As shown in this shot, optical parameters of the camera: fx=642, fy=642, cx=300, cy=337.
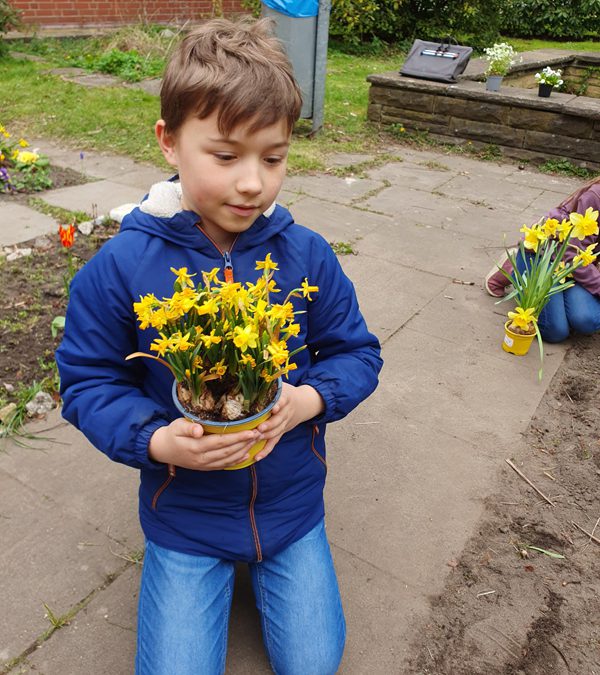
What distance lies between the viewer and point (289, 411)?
156cm

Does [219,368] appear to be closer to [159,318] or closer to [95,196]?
[159,318]

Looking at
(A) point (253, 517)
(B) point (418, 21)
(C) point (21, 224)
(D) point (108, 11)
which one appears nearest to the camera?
(A) point (253, 517)

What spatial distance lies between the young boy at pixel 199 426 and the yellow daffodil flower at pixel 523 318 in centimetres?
164

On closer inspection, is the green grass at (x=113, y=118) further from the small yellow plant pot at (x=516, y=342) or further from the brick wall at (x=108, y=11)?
the small yellow plant pot at (x=516, y=342)

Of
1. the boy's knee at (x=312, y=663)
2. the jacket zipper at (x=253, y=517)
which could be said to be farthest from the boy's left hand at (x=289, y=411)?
the boy's knee at (x=312, y=663)

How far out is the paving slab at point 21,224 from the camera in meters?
4.16

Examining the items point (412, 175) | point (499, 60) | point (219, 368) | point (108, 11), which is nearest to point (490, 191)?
point (412, 175)

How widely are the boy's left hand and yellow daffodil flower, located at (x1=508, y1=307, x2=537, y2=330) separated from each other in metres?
1.91

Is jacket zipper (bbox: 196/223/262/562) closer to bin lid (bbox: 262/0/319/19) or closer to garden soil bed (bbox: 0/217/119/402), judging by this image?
garden soil bed (bbox: 0/217/119/402)

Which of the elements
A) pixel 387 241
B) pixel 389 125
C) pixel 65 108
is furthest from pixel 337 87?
pixel 387 241

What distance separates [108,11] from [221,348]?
13.1 m

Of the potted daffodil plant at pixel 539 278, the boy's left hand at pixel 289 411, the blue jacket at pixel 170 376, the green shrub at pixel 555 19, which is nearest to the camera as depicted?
the boy's left hand at pixel 289 411

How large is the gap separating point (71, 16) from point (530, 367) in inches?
469

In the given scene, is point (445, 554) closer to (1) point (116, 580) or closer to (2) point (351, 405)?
(2) point (351, 405)
